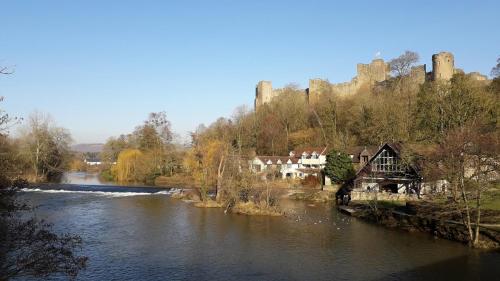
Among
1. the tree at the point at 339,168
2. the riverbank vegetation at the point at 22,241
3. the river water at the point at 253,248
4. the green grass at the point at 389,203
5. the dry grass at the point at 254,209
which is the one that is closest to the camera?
the riverbank vegetation at the point at 22,241

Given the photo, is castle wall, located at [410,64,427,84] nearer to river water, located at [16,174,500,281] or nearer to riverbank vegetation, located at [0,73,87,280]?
river water, located at [16,174,500,281]

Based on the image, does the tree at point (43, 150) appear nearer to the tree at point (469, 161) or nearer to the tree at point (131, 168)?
the tree at point (131, 168)

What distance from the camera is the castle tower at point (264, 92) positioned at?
9400cm

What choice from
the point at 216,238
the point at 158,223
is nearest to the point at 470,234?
the point at 216,238

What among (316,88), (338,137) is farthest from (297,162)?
(316,88)

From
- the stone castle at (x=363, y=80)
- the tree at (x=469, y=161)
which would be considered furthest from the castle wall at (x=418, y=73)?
the tree at (x=469, y=161)

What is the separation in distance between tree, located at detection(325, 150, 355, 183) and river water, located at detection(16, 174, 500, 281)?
13.6 m

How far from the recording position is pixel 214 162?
4647cm

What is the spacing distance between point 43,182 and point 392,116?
48.8 meters

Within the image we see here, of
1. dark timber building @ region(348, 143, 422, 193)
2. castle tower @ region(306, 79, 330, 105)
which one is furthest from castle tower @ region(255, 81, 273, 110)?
dark timber building @ region(348, 143, 422, 193)

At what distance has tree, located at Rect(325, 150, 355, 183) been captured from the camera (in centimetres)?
5159

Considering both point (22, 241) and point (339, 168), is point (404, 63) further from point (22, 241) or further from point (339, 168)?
point (22, 241)

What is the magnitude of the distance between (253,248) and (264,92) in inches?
2827

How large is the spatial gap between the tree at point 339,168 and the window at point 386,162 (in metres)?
7.05
